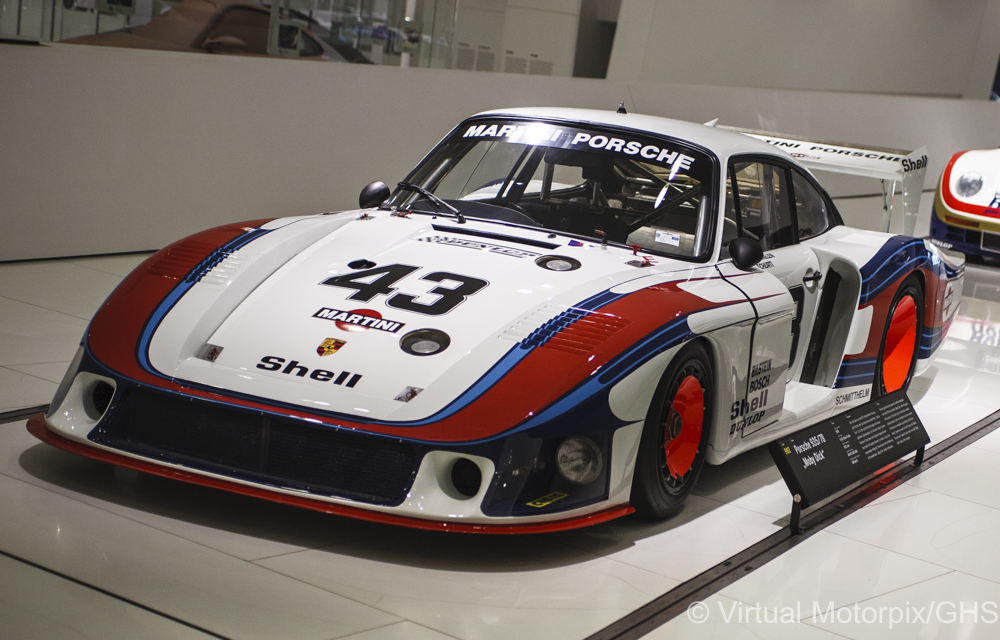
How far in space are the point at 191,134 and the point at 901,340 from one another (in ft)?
15.5

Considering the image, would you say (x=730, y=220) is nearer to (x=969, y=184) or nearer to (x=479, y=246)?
(x=479, y=246)

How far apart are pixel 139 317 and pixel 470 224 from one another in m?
1.34

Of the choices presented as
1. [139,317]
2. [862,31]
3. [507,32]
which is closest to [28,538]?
[139,317]

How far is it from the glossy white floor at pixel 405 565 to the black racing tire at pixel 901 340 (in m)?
1.00

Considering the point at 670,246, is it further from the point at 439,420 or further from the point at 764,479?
the point at 439,420

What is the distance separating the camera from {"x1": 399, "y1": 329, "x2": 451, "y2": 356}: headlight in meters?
3.23

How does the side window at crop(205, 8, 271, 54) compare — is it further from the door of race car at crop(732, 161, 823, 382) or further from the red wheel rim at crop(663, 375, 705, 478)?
the red wheel rim at crop(663, 375, 705, 478)

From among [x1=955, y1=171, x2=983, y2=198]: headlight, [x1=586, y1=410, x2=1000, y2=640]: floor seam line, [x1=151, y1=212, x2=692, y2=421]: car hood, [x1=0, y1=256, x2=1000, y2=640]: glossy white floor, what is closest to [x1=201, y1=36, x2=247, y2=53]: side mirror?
[x1=0, y1=256, x2=1000, y2=640]: glossy white floor

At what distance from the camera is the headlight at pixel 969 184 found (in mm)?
10258

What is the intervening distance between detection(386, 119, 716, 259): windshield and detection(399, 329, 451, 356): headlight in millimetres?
1054

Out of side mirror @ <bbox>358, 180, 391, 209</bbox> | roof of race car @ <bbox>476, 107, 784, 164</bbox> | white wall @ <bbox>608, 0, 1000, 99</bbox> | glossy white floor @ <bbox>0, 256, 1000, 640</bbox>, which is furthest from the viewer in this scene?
white wall @ <bbox>608, 0, 1000, 99</bbox>

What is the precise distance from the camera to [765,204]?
15.3 ft

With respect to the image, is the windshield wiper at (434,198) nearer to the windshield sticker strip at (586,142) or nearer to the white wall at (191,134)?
the windshield sticker strip at (586,142)

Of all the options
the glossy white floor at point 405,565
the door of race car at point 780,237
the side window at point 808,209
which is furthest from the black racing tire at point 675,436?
the side window at point 808,209
